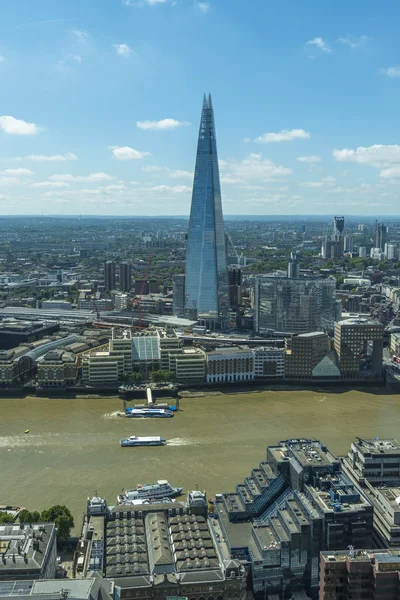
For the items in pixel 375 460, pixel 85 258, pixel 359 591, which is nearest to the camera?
pixel 359 591

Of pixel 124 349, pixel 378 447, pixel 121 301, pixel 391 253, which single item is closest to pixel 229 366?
pixel 124 349

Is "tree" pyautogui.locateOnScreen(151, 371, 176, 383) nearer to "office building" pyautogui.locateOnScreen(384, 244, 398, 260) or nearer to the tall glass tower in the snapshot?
the tall glass tower

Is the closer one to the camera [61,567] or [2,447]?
[61,567]

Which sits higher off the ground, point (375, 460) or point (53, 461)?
point (375, 460)

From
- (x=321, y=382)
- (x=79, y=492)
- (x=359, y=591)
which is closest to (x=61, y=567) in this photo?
(x=79, y=492)

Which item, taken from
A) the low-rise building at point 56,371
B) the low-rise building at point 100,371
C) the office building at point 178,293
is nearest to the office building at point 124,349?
the low-rise building at point 100,371

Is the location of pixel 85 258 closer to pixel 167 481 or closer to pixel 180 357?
pixel 180 357

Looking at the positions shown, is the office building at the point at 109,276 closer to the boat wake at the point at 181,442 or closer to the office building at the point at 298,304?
the office building at the point at 298,304
